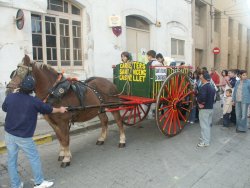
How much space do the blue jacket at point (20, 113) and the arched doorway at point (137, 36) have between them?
7.79 metres

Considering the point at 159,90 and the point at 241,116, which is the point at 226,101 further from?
the point at 159,90

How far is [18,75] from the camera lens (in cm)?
380

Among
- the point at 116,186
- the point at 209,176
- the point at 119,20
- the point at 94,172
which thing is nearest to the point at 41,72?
the point at 94,172


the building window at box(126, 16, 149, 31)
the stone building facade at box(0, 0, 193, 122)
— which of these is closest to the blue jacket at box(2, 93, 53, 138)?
the stone building facade at box(0, 0, 193, 122)

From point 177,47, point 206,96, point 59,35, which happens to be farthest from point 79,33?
point 177,47

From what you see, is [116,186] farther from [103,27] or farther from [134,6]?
[134,6]

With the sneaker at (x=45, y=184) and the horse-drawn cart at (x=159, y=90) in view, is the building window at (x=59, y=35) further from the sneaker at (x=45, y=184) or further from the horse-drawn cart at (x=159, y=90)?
the sneaker at (x=45, y=184)

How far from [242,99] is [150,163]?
11.3ft

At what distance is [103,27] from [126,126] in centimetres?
433

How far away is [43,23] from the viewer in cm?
851

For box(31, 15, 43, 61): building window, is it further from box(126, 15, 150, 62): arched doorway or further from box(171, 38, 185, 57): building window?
box(171, 38, 185, 57): building window

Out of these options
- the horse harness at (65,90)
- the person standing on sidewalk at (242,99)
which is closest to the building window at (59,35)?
the horse harness at (65,90)

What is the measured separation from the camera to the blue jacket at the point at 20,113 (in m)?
3.57

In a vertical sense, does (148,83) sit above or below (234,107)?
above
